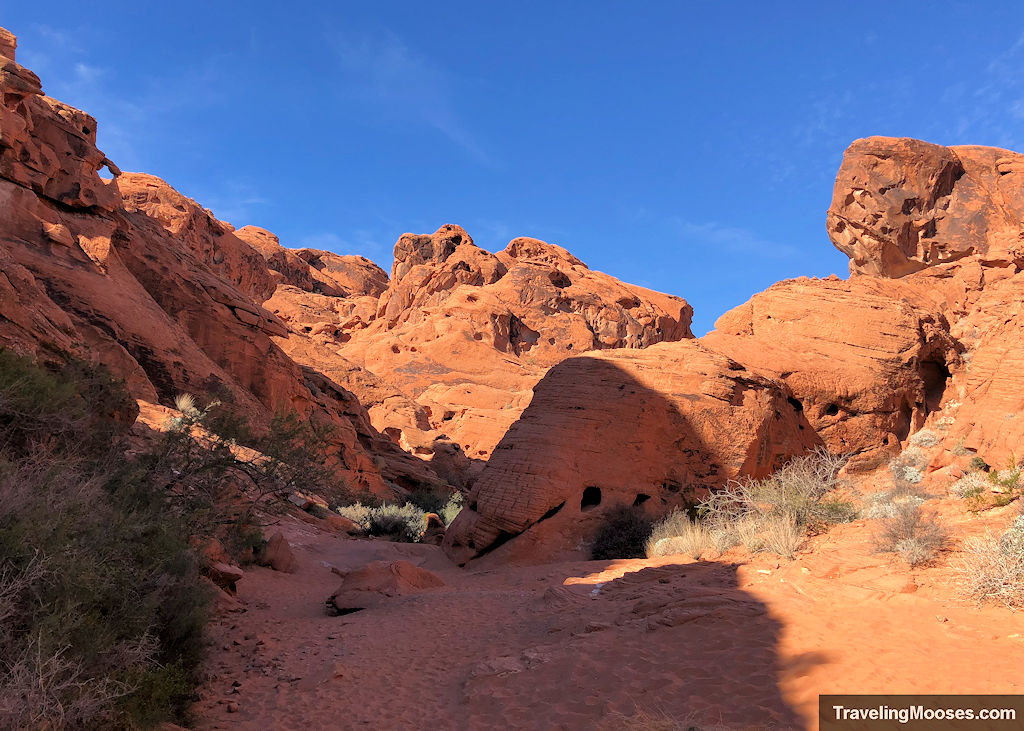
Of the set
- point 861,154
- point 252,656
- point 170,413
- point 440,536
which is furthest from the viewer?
point 861,154

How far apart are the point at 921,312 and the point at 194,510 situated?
58.1 ft

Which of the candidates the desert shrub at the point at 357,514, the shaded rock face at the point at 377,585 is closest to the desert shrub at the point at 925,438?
the shaded rock face at the point at 377,585

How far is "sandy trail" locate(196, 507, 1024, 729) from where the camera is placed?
4129 mm

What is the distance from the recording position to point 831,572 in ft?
20.8

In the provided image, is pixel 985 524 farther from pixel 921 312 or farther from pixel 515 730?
pixel 921 312

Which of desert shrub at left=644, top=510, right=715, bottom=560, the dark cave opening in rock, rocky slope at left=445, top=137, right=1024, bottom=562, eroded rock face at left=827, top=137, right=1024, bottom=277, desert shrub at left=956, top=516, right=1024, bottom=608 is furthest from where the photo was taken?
eroded rock face at left=827, top=137, right=1024, bottom=277

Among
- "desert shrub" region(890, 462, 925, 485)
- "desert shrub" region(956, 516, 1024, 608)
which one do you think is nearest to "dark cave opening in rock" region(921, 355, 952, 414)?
"desert shrub" region(890, 462, 925, 485)

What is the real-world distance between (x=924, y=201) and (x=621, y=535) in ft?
89.1

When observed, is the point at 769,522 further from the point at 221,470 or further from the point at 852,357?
the point at 852,357

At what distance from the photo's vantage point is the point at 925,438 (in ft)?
45.5

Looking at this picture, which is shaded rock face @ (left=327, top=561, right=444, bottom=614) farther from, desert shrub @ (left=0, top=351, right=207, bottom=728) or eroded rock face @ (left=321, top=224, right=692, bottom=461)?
eroded rock face @ (left=321, top=224, right=692, bottom=461)

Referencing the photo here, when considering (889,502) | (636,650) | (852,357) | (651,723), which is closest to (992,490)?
(889,502)

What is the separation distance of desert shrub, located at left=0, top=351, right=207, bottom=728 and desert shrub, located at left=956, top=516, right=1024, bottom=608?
650 centimetres

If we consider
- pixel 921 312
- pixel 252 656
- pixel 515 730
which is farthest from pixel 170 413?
pixel 921 312
